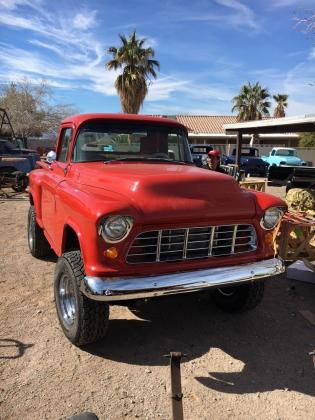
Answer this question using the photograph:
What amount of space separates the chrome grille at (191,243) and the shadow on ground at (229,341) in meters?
0.85

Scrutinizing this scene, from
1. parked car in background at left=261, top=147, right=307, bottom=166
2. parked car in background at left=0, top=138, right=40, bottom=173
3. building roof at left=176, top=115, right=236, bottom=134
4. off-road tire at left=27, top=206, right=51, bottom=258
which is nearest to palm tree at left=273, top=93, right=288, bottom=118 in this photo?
building roof at left=176, top=115, right=236, bottom=134

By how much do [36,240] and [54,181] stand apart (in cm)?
165

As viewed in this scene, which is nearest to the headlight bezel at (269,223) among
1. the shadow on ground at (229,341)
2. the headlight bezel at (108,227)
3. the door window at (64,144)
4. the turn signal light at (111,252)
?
the shadow on ground at (229,341)

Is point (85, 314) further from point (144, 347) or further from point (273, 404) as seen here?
point (273, 404)

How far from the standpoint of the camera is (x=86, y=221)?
9.62 ft

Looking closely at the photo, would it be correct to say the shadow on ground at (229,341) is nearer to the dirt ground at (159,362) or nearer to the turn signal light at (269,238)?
the dirt ground at (159,362)

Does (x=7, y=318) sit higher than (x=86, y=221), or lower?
lower

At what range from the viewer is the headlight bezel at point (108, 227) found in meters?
2.84

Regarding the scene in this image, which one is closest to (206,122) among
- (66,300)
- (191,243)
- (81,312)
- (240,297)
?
(240,297)

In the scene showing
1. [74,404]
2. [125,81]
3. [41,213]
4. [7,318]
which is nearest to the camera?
[74,404]

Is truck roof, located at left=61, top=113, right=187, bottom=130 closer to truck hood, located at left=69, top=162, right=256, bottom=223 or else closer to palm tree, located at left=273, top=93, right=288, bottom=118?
truck hood, located at left=69, top=162, right=256, bottom=223

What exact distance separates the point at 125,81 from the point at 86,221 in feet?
76.3

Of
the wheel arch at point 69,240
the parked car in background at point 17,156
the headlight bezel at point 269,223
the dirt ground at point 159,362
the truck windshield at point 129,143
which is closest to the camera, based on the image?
the dirt ground at point 159,362

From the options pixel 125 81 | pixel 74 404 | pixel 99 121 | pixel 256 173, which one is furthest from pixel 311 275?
pixel 125 81
